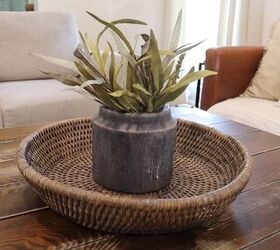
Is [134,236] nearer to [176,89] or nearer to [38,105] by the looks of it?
[176,89]

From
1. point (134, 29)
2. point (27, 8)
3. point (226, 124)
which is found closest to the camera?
point (226, 124)

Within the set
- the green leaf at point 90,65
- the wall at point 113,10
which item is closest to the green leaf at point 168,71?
the green leaf at point 90,65

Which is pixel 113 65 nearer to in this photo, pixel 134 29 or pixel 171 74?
pixel 171 74

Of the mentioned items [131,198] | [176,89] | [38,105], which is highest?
[176,89]

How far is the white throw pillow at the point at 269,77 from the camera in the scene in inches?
77.5

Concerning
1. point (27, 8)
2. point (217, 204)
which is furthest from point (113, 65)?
point (27, 8)

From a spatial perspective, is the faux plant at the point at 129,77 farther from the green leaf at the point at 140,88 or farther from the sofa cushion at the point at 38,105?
the sofa cushion at the point at 38,105

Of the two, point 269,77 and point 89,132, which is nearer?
point 89,132

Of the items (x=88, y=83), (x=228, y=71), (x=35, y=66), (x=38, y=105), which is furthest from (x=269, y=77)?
(x=88, y=83)

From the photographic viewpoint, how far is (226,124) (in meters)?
1.34

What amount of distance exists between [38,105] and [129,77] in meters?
1.25

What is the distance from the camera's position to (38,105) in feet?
6.25

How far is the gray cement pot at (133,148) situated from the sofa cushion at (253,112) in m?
1.03

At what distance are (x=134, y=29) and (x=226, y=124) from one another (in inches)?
80.2
